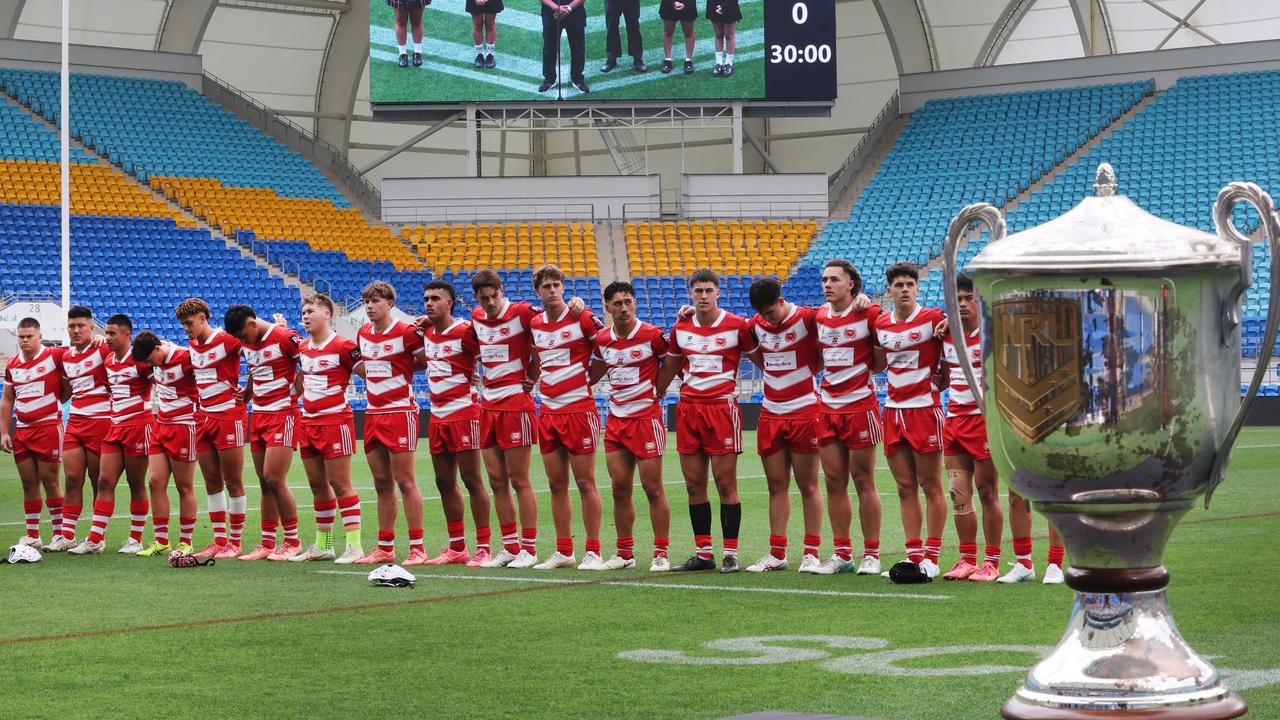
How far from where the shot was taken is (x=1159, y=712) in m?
2.79

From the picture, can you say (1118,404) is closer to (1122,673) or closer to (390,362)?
(1122,673)

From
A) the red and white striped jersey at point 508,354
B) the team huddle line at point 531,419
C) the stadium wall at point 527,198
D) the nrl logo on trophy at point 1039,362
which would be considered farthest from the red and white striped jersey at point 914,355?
the stadium wall at point 527,198

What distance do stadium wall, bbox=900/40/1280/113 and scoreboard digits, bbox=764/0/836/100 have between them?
310 inches

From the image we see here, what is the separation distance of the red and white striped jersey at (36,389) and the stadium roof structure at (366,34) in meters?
26.5

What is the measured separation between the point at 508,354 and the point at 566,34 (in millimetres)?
22430

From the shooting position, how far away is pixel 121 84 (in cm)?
3756

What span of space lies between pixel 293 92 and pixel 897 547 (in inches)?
1279

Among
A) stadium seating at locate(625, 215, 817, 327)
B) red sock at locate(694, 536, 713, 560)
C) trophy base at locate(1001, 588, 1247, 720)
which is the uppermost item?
stadium seating at locate(625, 215, 817, 327)

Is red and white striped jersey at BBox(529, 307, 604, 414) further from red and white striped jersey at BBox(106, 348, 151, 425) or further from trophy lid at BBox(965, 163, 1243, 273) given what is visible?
trophy lid at BBox(965, 163, 1243, 273)

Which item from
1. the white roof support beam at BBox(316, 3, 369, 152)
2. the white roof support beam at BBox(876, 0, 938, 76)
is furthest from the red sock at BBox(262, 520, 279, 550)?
the white roof support beam at BBox(316, 3, 369, 152)

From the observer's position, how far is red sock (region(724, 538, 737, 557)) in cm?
1004

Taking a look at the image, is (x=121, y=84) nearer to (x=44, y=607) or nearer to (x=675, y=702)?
(x=44, y=607)

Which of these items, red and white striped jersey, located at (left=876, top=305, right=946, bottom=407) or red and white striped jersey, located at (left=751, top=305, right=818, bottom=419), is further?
red and white striped jersey, located at (left=751, top=305, right=818, bottom=419)

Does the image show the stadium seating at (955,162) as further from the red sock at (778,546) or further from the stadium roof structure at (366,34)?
the red sock at (778,546)
